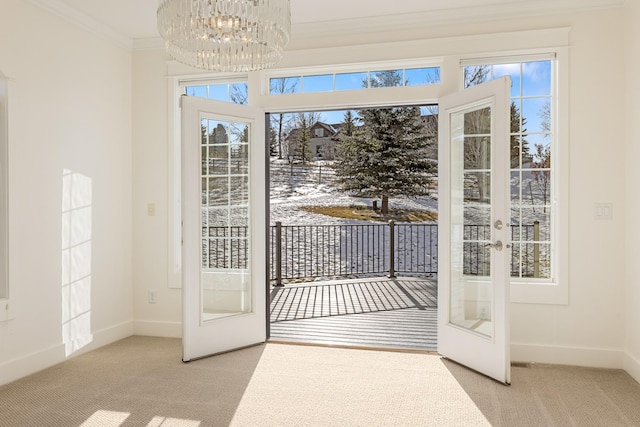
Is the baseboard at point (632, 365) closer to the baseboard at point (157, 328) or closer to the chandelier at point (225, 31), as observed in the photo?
the chandelier at point (225, 31)

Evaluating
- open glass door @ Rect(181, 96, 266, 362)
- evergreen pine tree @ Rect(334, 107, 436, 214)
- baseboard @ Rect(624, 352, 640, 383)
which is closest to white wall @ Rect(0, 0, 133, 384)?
open glass door @ Rect(181, 96, 266, 362)

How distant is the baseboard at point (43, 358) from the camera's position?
308 cm

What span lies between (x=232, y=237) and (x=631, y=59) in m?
3.38

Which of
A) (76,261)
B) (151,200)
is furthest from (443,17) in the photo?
(76,261)

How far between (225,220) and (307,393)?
1.66 m

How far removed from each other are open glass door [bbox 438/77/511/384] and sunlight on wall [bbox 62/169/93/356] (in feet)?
9.80

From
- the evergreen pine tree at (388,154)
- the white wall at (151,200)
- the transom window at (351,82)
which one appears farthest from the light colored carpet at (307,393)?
the evergreen pine tree at (388,154)

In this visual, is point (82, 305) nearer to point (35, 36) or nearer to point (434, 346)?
point (35, 36)

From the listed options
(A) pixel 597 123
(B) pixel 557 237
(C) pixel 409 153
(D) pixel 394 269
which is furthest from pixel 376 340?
(C) pixel 409 153

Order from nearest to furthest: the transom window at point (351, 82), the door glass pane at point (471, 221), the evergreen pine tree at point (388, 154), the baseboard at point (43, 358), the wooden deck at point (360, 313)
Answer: the baseboard at point (43, 358), the door glass pane at point (471, 221), the transom window at point (351, 82), the wooden deck at point (360, 313), the evergreen pine tree at point (388, 154)

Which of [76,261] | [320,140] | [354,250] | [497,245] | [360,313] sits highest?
[320,140]

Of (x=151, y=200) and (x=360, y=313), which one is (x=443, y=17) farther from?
(x=360, y=313)

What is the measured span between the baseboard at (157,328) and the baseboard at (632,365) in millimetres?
3698

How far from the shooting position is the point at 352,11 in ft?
12.0
